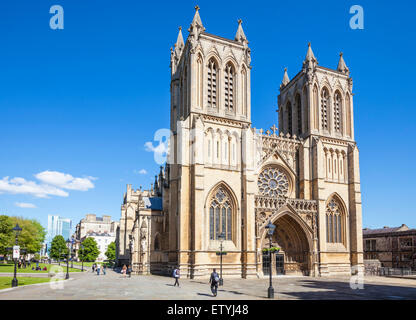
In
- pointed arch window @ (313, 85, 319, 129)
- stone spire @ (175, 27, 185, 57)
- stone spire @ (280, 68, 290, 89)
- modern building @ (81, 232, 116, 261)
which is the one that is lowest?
modern building @ (81, 232, 116, 261)

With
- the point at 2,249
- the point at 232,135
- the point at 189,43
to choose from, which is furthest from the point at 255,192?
the point at 2,249

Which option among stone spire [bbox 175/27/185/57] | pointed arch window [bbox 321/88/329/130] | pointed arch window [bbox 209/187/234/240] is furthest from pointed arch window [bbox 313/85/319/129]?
stone spire [bbox 175/27/185/57]

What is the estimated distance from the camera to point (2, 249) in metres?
64.7

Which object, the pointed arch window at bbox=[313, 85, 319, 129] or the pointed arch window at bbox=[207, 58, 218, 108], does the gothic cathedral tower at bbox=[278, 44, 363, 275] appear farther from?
the pointed arch window at bbox=[207, 58, 218, 108]

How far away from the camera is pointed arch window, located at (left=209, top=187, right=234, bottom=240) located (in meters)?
41.3

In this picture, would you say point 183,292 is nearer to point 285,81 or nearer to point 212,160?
point 212,160

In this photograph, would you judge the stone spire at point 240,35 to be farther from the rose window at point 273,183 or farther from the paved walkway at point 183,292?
the paved walkway at point 183,292

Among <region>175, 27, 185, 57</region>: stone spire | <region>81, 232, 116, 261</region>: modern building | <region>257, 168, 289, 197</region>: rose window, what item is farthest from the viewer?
<region>81, 232, 116, 261</region>: modern building

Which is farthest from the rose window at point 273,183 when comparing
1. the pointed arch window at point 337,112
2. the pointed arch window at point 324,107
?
the pointed arch window at point 337,112

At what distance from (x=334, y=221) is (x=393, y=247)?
25.9m

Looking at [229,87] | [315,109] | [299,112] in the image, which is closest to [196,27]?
[229,87]

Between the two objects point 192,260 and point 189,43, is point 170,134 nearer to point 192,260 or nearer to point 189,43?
point 189,43

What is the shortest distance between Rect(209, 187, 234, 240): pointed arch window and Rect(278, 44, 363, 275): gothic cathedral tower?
36.4 ft
